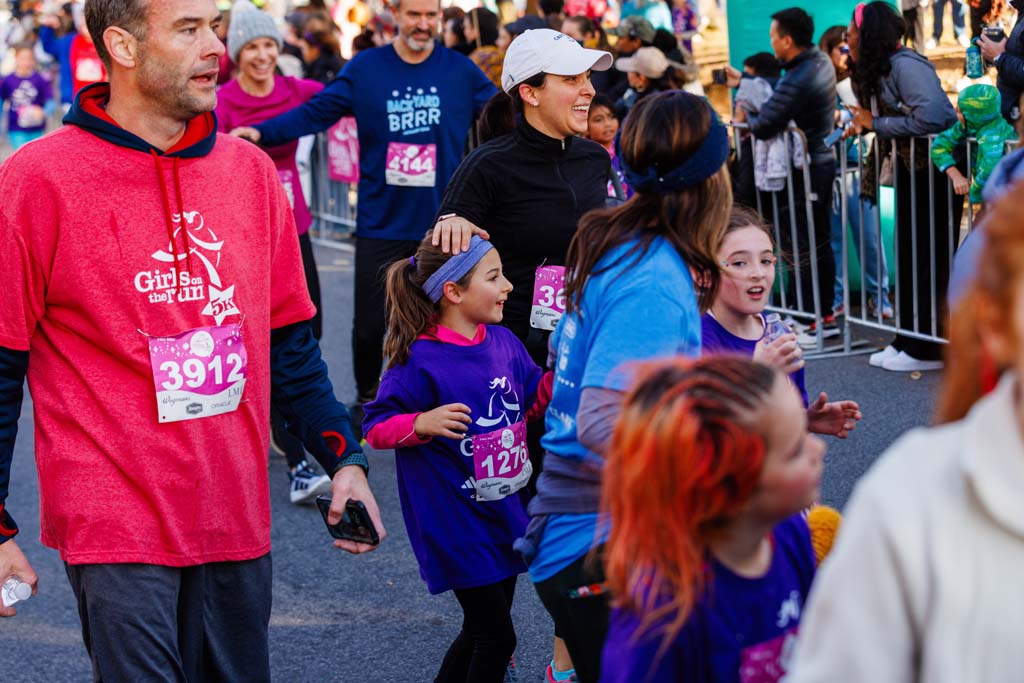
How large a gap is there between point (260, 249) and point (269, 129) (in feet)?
11.7

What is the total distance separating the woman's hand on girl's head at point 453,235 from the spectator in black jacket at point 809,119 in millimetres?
4363

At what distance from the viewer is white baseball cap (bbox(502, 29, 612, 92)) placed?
14.3 ft

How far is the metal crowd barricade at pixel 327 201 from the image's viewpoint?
13.4m

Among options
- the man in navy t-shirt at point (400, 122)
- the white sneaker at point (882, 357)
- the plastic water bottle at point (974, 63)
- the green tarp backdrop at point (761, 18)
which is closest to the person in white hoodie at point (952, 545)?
the man in navy t-shirt at point (400, 122)

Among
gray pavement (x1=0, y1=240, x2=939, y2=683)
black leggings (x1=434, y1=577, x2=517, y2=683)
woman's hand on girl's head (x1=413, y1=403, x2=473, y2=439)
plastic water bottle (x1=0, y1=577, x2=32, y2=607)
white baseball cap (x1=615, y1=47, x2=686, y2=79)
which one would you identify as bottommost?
gray pavement (x1=0, y1=240, x2=939, y2=683)

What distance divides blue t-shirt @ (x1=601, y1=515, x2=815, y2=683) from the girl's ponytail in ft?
6.36

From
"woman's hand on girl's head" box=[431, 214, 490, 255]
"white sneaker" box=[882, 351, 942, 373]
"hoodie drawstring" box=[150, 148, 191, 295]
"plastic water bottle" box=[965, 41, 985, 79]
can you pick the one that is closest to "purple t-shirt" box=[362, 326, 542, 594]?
"woman's hand on girl's head" box=[431, 214, 490, 255]

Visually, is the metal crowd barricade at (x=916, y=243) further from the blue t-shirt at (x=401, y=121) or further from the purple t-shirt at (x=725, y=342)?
the purple t-shirt at (x=725, y=342)

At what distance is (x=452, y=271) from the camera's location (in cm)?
395

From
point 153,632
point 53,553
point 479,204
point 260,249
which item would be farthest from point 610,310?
point 53,553

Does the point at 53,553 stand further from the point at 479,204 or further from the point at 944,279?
the point at 944,279

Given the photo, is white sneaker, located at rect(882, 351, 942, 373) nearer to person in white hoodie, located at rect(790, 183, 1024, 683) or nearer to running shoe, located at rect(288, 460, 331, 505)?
running shoe, located at rect(288, 460, 331, 505)

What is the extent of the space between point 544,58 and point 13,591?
7.39 feet

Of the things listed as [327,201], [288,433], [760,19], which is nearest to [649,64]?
[760,19]
